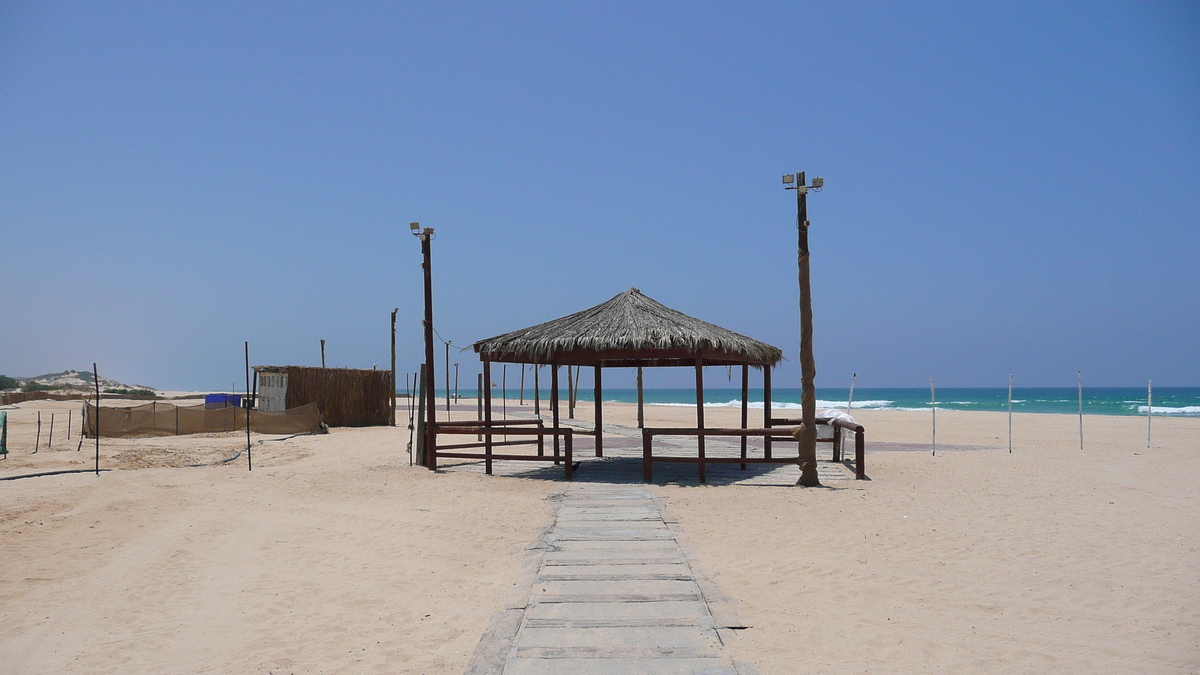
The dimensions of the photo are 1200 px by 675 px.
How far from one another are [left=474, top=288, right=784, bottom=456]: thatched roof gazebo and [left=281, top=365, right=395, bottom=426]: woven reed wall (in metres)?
12.6

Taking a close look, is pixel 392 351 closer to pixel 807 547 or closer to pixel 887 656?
pixel 807 547

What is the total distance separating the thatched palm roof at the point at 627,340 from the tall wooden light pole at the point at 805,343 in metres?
1.27

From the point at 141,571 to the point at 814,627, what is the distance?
5537mm

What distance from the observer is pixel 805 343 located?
10.1m

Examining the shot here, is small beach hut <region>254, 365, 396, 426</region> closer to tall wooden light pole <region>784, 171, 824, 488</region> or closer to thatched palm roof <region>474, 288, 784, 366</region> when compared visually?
thatched palm roof <region>474, 288, 784, 366</region>

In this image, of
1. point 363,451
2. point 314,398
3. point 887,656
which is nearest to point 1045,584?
point 887,656

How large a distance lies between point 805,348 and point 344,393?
17.0 m

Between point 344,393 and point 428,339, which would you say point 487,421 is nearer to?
point 428,339

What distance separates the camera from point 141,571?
6.25 metres

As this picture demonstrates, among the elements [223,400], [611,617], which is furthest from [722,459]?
[223,400]

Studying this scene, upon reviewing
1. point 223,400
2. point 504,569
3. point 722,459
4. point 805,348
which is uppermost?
point 805,348

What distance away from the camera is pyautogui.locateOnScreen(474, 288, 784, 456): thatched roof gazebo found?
1058cm

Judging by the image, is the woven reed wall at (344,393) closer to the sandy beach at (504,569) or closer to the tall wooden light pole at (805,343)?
the sandy beach at (504,569)

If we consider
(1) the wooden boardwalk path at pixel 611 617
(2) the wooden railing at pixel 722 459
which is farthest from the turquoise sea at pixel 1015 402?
(1) the wooden boardwalk path at pixel 611 617
